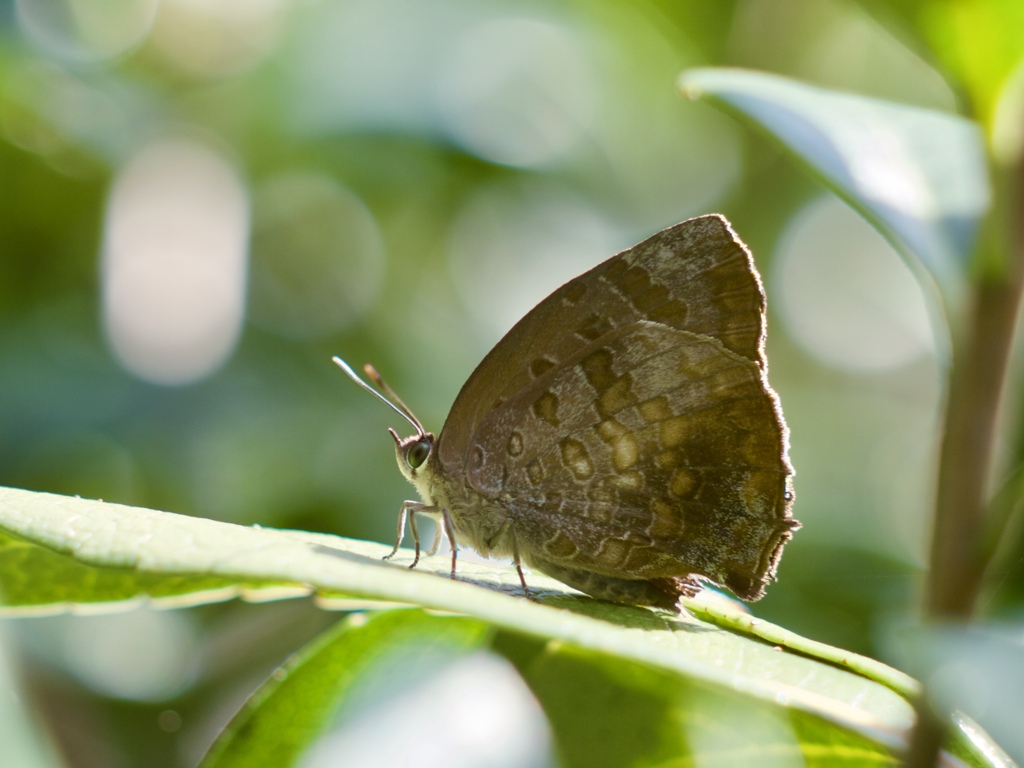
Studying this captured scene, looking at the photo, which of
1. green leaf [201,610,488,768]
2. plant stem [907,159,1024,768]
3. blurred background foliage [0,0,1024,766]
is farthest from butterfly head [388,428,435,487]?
plant stem [907,159,1024,768]

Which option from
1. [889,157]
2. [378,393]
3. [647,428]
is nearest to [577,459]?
[647,428]

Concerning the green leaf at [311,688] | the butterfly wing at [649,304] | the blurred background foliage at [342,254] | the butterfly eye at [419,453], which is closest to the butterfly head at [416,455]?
the butterfly eye at [419,453]

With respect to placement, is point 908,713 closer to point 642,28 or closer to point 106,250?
point 106,250

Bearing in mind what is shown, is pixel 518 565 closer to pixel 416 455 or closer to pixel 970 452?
pixel 416 455

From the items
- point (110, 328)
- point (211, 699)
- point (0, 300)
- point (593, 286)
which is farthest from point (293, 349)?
point (593, 286)

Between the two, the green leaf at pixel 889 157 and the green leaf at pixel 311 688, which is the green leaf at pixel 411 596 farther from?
the green leaf at pixel 889 157

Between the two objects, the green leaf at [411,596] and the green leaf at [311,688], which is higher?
the green leaf at [411,596]

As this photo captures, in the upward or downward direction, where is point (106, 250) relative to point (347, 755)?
upward
